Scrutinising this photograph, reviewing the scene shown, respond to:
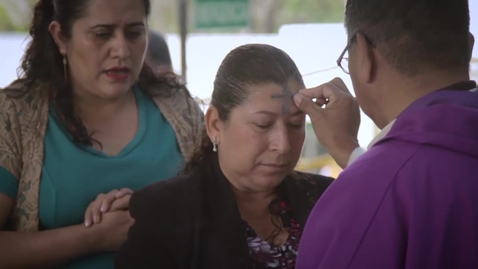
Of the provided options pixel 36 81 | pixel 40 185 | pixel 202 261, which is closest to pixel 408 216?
pixel 202 261

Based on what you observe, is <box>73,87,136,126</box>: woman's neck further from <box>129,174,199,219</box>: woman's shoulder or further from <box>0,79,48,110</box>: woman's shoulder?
<box>129,174,199,219</box>: woman's shoulder

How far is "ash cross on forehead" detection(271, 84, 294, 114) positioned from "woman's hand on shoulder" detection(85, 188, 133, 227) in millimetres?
529

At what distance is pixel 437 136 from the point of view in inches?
40.4

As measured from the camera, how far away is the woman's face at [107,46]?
6.23ft

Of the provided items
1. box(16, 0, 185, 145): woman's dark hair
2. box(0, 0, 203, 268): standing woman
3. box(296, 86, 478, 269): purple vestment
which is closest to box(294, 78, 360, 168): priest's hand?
box(296, 86, 478, 269): purple vestment

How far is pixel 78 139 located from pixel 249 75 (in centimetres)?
56

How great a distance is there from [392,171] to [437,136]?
0.08 meters

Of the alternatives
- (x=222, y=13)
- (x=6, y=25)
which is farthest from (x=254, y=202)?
(x=6, y=25)

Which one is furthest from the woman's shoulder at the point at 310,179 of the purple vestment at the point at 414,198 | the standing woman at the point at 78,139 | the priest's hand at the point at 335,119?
the purple vestment at the point at 414,198

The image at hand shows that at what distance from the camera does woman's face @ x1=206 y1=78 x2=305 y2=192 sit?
5.34ft

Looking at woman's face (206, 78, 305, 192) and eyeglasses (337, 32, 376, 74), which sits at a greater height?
eyeglasses (337, 32, 376, 74)

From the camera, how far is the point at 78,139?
1916 mm

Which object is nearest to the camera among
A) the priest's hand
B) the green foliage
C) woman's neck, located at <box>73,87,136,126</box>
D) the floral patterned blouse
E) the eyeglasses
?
the eyeglasses

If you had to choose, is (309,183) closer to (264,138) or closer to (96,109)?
(264,138)
